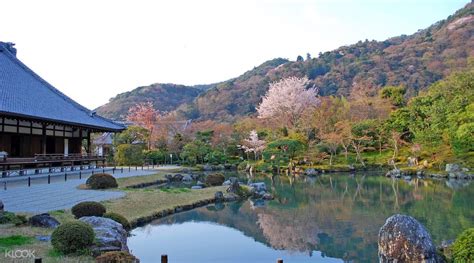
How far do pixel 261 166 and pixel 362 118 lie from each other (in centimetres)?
1202

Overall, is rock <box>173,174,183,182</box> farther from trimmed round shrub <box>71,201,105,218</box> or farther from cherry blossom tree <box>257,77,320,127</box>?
cherry blossom tree <box>257,77,320,127</box>

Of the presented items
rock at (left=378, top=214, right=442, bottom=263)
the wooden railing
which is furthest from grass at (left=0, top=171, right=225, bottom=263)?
rock at (left=378, top=214, right=442, bottom=263)

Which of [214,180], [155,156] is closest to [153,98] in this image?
[155,156]

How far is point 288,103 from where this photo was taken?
3906cm

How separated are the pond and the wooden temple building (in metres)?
9.01

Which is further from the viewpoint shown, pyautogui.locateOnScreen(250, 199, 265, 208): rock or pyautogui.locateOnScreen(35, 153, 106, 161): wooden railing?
pyautogui.locateOnScreen(35, 153, 106, 161): wooden railing

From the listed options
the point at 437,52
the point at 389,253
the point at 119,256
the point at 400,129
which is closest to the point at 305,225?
the point at 389,253

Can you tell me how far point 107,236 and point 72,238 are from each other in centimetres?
77

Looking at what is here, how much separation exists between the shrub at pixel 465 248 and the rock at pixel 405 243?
1.01 ft

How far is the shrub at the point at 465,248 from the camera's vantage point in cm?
567

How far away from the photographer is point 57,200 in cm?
1172

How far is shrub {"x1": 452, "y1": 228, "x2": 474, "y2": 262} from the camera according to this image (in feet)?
18.6

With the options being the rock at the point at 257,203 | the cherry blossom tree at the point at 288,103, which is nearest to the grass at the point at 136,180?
the rock at the point at 257,203

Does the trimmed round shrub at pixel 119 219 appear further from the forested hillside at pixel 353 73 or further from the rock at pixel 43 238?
the forested hillside at pixel 353 73
